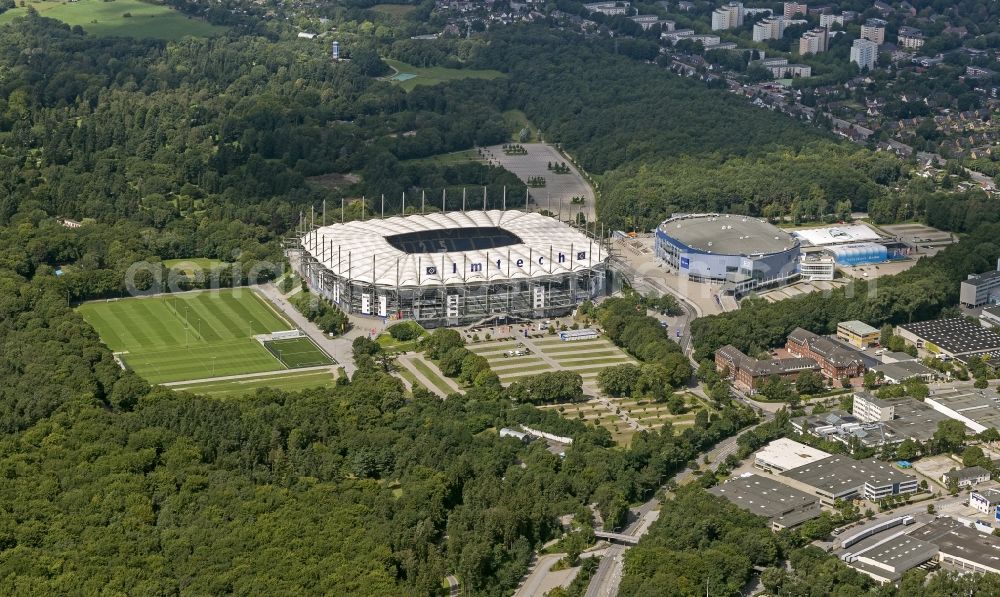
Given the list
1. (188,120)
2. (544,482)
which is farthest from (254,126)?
(544,482)

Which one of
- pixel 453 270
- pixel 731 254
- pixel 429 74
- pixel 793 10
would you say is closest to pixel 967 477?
pixel 731 254

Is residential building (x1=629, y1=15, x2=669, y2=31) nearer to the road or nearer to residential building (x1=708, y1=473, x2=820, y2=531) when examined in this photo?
residential building (x1=708, y1=473, x2=820, y2=531)

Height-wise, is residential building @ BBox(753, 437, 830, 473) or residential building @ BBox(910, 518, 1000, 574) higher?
residential building @ BBox(910, 518, 1000, 574)

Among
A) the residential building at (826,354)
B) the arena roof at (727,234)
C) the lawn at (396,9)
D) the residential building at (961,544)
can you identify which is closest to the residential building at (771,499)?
the residential building at (961,544)

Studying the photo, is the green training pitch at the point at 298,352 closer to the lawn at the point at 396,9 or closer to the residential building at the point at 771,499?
the residential building at the point at 771,499

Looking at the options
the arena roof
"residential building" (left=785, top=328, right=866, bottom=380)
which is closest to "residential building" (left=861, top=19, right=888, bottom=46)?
the arena roof

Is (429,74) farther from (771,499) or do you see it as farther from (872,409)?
(771,499)

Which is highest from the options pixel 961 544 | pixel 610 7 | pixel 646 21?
pixel 961 544
